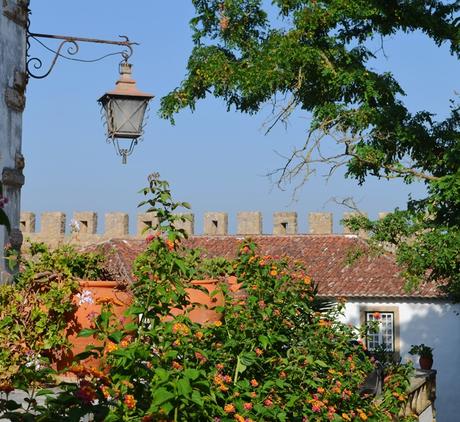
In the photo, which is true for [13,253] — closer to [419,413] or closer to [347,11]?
[419,413]

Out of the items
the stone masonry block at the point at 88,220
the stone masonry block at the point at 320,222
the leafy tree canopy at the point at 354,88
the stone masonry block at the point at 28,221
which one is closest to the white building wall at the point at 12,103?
the leafy tree canopy at the point at 354,88

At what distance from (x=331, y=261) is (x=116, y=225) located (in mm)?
11672

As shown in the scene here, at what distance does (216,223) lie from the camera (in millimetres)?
39906

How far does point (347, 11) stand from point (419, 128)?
231 centimetres

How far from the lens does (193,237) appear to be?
37.5 meters

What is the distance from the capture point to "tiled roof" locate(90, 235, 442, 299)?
31250 mm

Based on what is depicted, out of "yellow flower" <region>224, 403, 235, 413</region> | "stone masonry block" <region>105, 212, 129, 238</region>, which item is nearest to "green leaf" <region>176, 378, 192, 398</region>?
"yellow flower" <region>224, 403, 235, 413</region>

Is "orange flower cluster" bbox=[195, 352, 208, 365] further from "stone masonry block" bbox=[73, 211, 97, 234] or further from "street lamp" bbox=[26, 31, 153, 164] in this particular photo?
"stone masonry block" bbox=[73, 211, 97, 234]

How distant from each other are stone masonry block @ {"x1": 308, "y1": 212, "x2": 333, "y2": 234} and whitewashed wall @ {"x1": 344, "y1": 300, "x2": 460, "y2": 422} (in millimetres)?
6535

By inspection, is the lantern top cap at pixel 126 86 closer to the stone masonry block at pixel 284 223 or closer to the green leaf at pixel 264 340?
the green leaf at pixel 264 340

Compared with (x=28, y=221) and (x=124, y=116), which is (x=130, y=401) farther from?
(x=28, y=221)

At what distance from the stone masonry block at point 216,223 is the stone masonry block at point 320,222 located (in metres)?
3.74

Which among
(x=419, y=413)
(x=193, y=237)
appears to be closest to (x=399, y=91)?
(x=419, y=413)

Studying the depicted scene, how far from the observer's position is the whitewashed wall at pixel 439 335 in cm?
3072
